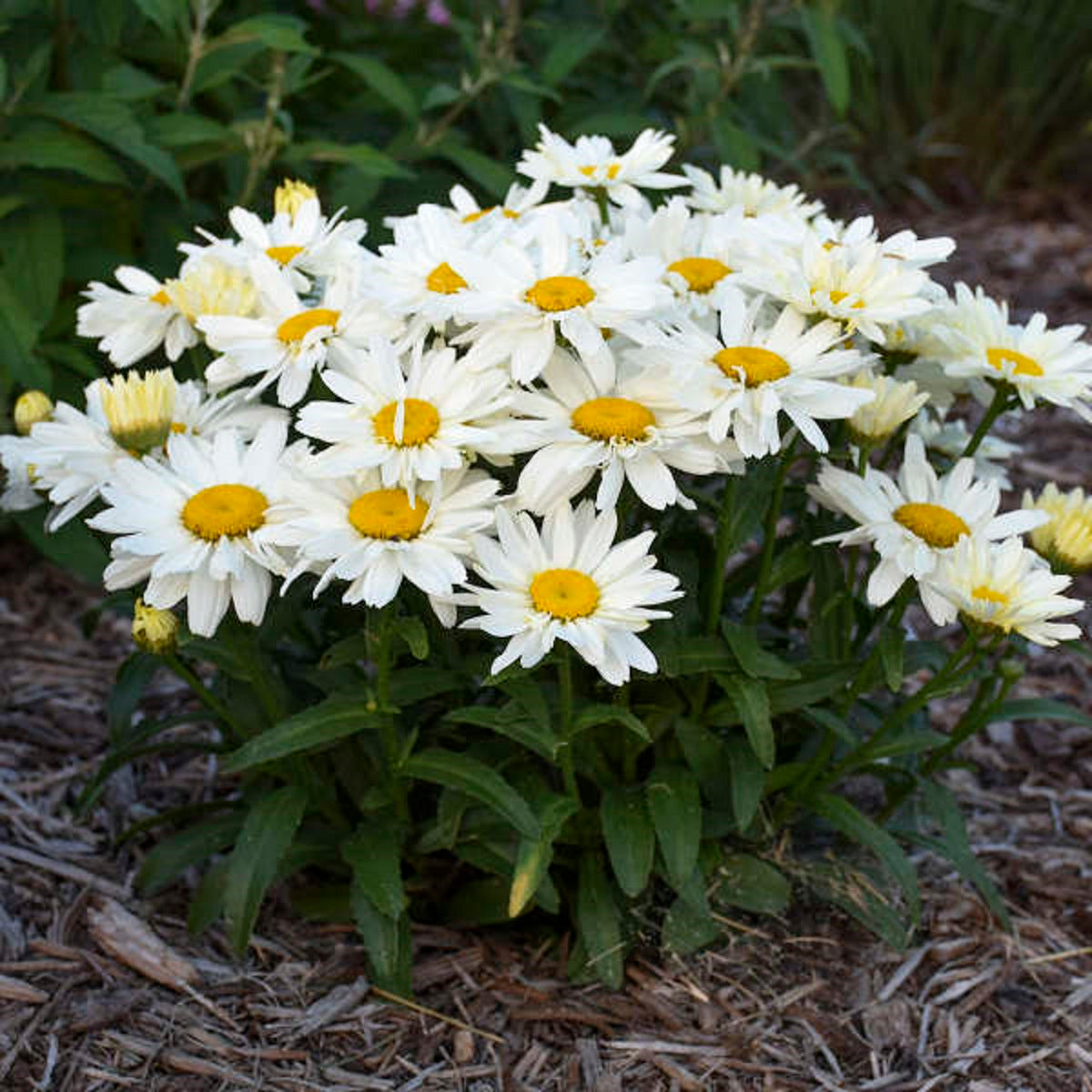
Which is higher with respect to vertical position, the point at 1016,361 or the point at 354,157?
the point at 1016,361

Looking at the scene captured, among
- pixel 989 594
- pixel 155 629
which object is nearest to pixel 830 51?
pixel 989 594

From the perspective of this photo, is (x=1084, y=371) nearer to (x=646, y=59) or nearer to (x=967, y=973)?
(x=967, y=973)

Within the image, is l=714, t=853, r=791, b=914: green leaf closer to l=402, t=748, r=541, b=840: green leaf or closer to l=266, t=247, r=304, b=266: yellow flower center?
l=402, t=748, r=541, b=840: green leaf

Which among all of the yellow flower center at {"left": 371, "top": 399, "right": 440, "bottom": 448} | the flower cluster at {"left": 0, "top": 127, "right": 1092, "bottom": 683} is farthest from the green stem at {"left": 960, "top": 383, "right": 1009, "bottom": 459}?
the yellow flower center at {"left": 371, "top": 399, "right": 440, "bottom": 448}

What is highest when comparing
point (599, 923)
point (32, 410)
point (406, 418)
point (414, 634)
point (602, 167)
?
point (602, 167)

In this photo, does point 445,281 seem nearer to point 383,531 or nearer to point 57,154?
point 383,531

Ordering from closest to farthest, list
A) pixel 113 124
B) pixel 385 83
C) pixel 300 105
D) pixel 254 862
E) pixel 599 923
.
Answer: pixel 254 862, pixel 599 923, pixel 113 124, pixel 385 83, pixel 300 105

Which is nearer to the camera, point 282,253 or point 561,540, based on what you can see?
point 561,540

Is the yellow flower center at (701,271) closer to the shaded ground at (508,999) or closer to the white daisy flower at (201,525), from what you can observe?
the white daisy flower at (201,525)
